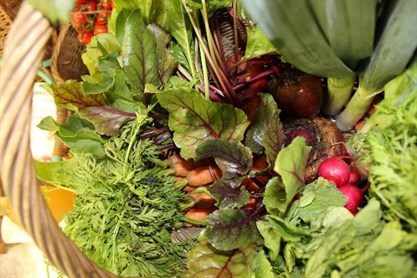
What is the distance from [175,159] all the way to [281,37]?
0.28 meters

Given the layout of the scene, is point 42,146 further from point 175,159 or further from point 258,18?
point 258,18

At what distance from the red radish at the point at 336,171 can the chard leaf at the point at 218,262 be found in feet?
0.43

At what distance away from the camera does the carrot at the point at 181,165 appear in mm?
719

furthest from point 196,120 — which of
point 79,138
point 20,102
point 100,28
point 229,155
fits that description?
point 100,28

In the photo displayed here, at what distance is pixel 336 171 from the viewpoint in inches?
23.6

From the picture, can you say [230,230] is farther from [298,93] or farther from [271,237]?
[298,93]

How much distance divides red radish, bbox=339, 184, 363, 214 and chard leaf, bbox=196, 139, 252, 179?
0.13m

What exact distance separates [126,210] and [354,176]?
298 millimetres

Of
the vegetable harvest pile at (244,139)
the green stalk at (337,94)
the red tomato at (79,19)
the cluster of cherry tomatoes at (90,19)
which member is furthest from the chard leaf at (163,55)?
the red tomato at (79,19)

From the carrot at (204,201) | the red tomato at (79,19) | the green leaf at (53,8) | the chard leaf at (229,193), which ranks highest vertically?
the green leaf at (53,8)

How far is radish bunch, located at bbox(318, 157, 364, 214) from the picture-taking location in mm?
572

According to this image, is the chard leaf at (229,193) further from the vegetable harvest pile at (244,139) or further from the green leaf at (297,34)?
the green leaf at (297,34)

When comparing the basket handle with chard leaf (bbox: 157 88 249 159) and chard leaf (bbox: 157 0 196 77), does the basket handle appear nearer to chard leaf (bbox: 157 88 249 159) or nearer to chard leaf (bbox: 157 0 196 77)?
chard leaf (bbox: 157 88 249 159)

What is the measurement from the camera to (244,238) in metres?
0.58
